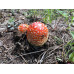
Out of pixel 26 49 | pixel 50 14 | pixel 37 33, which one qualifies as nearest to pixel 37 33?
pixel 37 33

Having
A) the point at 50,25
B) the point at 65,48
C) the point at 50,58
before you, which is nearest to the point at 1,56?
the point at 50,58

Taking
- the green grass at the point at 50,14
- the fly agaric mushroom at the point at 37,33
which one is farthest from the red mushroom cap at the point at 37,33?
the green grass at the point at 50,14

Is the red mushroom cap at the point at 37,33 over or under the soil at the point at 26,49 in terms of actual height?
over

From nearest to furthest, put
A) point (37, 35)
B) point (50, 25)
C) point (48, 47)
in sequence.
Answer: point (37, 35)
point (48, 47)
point (50, 25)

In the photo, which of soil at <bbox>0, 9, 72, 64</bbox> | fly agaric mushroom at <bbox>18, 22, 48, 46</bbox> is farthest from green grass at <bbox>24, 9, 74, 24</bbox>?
fly agaric mushroom at <bbox>18, 22, 48, 46</bbox>

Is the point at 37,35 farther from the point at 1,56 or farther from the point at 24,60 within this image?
the point at 1,56

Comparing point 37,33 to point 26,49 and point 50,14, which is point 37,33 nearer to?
point 26,49

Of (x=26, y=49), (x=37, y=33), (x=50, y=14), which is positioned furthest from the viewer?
(x=50, y=14)

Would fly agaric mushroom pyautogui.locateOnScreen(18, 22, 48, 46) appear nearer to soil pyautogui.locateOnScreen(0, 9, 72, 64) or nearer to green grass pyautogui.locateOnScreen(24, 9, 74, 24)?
soil pyautogui.locateOnScreen(0, 9, 72, 64)

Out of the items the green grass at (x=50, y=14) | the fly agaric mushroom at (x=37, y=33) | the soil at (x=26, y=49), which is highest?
the green grass at (x=50, y=14)

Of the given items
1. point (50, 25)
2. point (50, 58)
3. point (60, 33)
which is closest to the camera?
point (50, 58)

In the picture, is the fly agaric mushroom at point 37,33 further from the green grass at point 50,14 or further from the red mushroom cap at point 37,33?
the green grass at point 50,14
